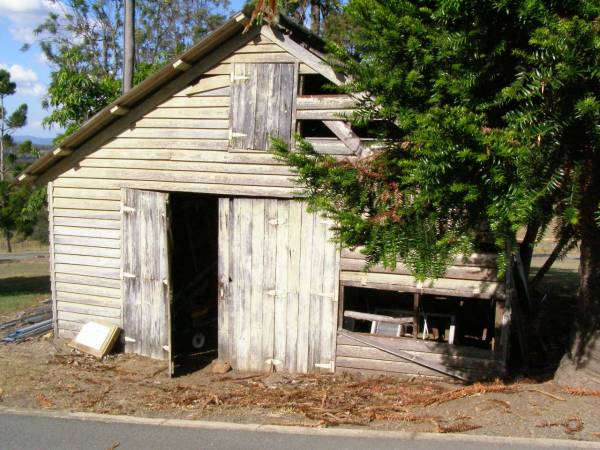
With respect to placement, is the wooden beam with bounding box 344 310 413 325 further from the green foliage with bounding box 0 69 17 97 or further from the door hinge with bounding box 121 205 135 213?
the green foliage with bounding box 0 69 17 97

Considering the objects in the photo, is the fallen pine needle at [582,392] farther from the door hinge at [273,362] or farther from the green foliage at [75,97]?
the green foliage at [75,97]

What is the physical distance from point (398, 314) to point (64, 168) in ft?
19.7

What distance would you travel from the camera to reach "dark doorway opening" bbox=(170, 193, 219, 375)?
10.1 m

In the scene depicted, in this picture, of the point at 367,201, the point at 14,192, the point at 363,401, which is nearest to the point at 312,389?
the point at 363,401

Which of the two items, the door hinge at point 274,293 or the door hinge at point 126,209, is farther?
the door hinge at point 126,209

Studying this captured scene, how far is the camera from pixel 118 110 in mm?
8922

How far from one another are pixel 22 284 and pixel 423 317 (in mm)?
14132

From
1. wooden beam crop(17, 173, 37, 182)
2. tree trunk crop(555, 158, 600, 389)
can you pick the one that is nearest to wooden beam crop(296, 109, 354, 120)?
tree trunk crop(555, 158, 600, 389)

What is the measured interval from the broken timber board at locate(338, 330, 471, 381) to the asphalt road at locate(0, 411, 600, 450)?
7.79 feet

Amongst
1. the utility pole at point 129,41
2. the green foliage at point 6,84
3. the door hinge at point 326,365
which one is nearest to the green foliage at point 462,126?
the door hinge at point 326,365

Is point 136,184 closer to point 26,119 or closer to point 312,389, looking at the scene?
point 312,389

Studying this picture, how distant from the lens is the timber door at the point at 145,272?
29.5 ft

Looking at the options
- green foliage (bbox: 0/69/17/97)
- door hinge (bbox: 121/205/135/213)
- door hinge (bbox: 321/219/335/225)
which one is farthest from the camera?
green foliage (bbox: 0/69/17/97)

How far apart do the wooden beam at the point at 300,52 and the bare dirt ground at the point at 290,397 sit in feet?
13.3
